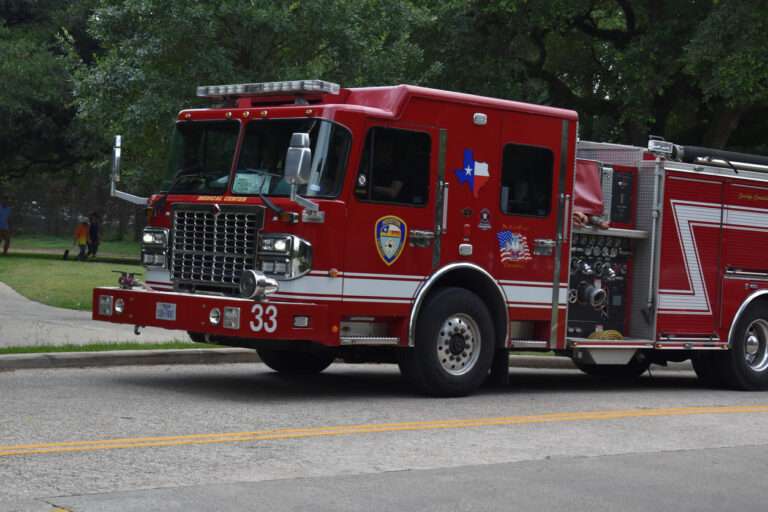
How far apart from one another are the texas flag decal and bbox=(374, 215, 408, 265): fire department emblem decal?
0.81 m

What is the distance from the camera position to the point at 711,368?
14.8 meters

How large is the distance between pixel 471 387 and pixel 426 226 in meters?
1.59

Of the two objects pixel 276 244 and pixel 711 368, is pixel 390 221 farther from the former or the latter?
pixel 711 368

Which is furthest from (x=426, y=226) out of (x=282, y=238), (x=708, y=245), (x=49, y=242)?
(x=49, y=242)

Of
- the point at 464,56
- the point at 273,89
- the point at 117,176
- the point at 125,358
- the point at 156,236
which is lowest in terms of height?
the point at 125,358

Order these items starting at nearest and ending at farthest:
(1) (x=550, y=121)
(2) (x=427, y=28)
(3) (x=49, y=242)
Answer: (1) (x=550, y=121), (2) (x=427, y=28), (3) (x=49, y=242)

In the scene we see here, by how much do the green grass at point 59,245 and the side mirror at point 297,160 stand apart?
42268mm

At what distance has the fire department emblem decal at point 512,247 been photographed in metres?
12.4

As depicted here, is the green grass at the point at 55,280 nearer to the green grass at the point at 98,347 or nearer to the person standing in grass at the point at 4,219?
the person standing in grass at the point at 4,219

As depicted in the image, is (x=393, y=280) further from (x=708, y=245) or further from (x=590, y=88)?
(x=590, y=88)

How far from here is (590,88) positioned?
28453 mm

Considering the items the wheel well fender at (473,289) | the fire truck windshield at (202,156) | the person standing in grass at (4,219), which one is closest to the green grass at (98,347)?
the fire truck windshield at (202,156)

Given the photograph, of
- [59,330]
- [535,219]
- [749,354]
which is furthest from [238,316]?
[749,354]

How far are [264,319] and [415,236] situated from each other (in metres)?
1.69
